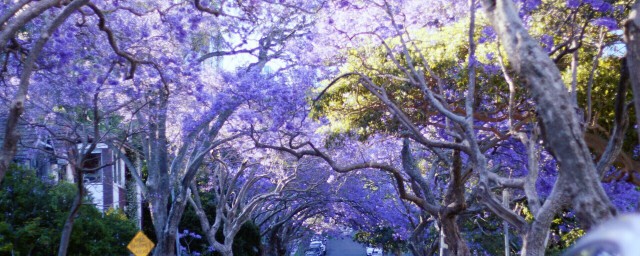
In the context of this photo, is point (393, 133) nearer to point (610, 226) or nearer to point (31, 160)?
point (31, 160)

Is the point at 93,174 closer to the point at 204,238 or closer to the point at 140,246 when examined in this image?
the point at 204,238

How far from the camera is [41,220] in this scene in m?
18.3

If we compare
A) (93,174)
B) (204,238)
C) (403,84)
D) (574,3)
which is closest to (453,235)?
(403,84)

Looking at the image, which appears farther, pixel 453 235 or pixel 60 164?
pixel 60 164

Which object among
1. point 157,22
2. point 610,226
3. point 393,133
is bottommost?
point 610,226

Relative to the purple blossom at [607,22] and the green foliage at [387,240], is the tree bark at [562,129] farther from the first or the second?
the green foliage at [387,240]

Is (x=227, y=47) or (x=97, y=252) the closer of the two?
(x=97, y=252)

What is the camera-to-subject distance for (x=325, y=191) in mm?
36344

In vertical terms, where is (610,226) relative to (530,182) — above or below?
below

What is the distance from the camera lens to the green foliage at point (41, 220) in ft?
57.0

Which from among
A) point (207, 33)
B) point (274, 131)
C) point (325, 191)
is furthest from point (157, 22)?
point (325, 191)

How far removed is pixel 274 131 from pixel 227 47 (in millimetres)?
2395

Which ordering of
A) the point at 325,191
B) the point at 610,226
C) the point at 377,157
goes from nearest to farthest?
the point at 610,226 → the point at 377,157 → the point at 325,191

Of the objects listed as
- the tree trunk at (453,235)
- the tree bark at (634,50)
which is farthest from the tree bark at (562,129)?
the tree trunk at (453,235)
